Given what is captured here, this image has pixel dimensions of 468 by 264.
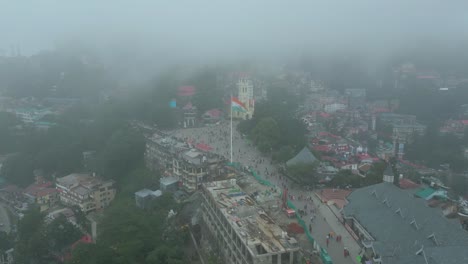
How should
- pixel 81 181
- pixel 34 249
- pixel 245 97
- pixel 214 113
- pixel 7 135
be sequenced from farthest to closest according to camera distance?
pixel 245 97
pixel 214 113
pixel 7 135
pixel 81 181
pixel 34 249

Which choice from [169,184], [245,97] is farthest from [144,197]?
[245,97]

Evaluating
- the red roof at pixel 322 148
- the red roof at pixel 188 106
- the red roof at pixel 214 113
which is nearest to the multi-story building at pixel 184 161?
the red roof at pixel 322 148

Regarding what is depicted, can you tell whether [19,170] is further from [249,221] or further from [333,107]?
[333,107]

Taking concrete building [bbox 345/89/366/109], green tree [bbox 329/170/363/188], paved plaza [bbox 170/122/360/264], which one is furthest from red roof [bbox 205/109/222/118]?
green tree [bbox 329/170/363/188]

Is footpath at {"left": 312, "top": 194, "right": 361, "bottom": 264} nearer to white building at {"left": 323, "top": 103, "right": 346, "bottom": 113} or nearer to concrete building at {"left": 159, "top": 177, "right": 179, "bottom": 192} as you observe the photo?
concrete building at {"left": 159, "top": 177, "right": 179, "bottom": 192}

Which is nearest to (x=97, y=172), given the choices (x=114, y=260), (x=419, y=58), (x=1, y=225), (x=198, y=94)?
(x=1, y=225)

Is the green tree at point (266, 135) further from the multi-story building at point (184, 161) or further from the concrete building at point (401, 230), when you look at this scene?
the concrete building at point (401, 230)

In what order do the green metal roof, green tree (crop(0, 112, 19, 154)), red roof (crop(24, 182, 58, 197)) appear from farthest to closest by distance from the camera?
green tree (crop(0, 112, 19, 154)) < red roof (crop(24, 182, 58, 197)) < the green metal roof

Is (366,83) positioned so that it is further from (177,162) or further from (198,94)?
(177,162)
